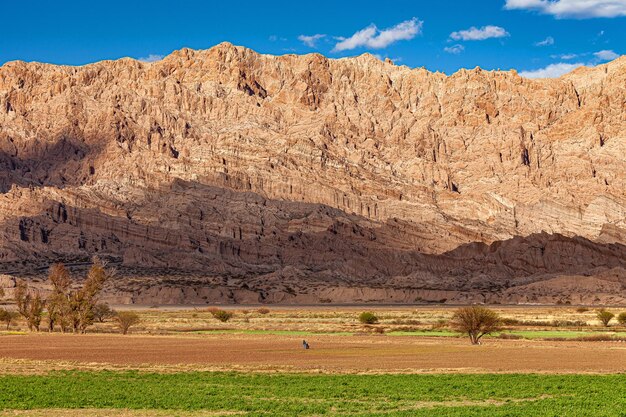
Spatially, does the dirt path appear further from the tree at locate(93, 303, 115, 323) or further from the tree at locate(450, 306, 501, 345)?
the tree at locate(93, 303, 115, 323)

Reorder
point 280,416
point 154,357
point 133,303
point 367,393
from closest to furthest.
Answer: point 280,416, point 367,393, point 154,357, point 133,303

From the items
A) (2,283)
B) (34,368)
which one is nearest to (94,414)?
(34,368)

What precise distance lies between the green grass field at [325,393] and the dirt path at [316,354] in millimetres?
5325

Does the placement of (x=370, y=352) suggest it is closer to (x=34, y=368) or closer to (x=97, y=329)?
(x=34, y=368)

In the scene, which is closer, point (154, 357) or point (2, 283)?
point (154, 357)

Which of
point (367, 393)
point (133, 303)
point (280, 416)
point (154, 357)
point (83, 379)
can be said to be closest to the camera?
point (280, 416)

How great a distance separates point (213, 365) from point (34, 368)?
895 cm

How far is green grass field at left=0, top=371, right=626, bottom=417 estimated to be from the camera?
35.2 m

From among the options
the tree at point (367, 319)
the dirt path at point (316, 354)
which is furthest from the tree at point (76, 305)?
the tree at point (367, 319)

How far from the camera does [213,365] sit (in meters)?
54.1

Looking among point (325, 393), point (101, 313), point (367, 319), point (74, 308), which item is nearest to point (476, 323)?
point (367, 319)

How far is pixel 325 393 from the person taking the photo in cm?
4016

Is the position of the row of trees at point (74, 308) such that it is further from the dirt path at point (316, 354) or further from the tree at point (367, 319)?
the tree at point (367, 319)

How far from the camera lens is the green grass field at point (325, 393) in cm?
3519
